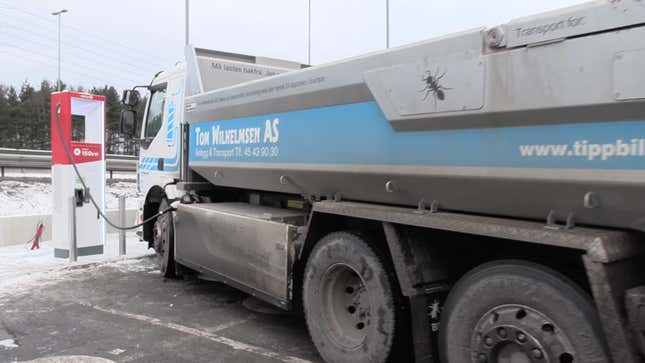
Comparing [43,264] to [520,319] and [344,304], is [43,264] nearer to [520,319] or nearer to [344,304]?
[344,304]

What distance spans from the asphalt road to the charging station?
53.3 inches

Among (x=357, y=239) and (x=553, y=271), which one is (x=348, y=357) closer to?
(x=357, y=239)

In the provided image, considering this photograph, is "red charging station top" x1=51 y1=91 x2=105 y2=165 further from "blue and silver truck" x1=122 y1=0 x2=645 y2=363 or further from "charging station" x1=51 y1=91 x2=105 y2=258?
"blue and silver truck" x1=122 y1=0 x2=645 y2=363

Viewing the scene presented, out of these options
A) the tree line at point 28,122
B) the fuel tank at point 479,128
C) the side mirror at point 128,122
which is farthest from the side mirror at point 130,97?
the tree line at point 28,122

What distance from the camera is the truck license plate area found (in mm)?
4578

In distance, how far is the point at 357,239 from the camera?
381 cm

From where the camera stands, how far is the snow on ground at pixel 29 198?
1436 cm

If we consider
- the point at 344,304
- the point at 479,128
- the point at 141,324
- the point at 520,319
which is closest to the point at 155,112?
the point at 141,324

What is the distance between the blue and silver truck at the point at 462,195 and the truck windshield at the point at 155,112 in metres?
2.71

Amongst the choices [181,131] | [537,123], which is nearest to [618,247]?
[537,123]

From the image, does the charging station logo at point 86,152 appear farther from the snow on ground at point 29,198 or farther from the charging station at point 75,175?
the snow on ground at point 29,198

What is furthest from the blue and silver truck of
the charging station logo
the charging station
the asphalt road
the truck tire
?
the charging station logo

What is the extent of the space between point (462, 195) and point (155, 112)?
602cm

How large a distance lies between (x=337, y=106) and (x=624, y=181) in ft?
6.99
